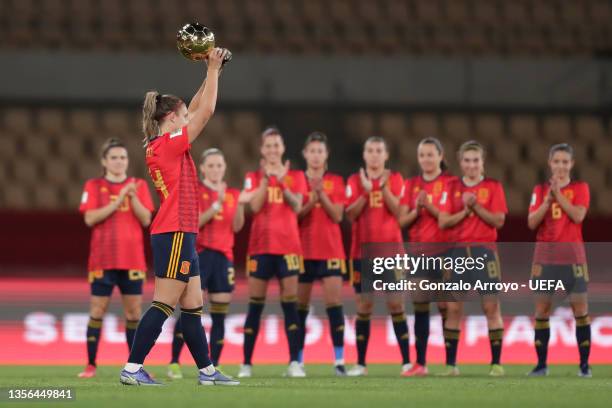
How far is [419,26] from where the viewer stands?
603 inches

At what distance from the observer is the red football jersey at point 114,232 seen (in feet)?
28.8

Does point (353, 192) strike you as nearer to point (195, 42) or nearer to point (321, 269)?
point (321, 269)

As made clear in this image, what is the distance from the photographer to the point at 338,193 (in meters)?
9.48

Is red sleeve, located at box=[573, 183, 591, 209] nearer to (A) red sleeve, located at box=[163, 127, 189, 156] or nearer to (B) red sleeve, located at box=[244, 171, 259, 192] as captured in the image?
(B) red sleeve, located at box=[244, 171, 259, 192]

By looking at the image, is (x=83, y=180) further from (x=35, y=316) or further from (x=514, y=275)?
(x=514, y=275)

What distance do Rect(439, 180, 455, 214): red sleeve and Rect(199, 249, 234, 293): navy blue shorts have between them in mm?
1799

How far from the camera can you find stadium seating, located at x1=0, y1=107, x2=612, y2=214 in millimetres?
13625

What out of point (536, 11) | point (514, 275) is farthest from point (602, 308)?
point (536, 11)

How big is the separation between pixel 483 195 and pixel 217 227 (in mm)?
2175

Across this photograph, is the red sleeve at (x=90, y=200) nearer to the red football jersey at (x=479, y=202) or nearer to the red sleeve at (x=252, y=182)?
the red sleeve at (x=252, y=182)

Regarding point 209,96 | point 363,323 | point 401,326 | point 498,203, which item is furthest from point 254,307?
point 209,96

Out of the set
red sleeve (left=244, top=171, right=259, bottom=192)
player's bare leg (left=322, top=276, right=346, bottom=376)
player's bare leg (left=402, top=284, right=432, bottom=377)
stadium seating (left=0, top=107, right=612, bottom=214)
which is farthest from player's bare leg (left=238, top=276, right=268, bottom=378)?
stadium seating (left=0, top=107, right=612, bottom=214)

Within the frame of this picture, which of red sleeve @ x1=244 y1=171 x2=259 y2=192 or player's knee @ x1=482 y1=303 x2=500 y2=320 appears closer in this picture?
player's knee @ x1=482 y1=303 x2=500 y2=320

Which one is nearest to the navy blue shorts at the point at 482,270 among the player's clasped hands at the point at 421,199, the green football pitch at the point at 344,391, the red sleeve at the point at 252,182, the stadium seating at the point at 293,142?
the player's clasped hands at the point at 421,199
